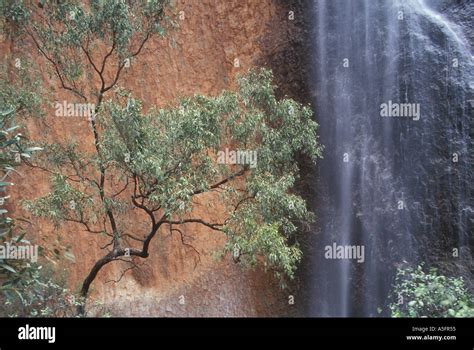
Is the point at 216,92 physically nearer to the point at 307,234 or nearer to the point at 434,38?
the point at 307,234

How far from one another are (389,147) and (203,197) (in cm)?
367

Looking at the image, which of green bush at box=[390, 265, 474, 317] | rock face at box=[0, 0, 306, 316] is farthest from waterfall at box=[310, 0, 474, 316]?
green bush at box=[390, 265, 474, 317]

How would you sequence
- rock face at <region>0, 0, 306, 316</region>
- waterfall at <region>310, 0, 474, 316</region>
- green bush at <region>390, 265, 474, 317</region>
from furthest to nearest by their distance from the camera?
rock face at <region>0, 0, 306, 316</region> → waterfall at <region>310, 0, 474, 316</region> → green bush at <region>390, 265, 474, 317</region>

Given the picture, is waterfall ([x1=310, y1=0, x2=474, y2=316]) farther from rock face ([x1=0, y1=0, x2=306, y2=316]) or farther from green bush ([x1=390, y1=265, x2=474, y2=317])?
green bush ([x1=390, y1=265, x2=474, y2=317])

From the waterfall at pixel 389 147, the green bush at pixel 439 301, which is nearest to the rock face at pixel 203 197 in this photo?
the waterfall at pixel 389 147

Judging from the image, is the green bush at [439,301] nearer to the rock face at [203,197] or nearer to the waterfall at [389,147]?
the waterfall at [389,147]

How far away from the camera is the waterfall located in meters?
11.6

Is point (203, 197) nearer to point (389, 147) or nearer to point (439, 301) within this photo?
point (389, 147)

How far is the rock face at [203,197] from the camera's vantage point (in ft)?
40.2

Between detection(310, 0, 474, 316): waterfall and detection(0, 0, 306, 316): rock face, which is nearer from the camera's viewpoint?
detection(310, 0, 474, 316): waterfall

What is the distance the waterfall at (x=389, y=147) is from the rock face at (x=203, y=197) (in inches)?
39.8

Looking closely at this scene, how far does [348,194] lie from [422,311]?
427cm

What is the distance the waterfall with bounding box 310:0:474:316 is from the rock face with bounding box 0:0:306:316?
1.01m

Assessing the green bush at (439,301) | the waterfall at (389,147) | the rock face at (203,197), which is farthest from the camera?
the rock face at (203,197)
